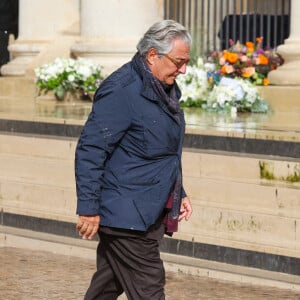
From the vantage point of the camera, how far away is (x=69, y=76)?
14.6m

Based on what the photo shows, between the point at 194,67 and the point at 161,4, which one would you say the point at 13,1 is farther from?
the point at 194,67

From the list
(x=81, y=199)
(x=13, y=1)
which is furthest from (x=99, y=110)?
(x=13, y=1)

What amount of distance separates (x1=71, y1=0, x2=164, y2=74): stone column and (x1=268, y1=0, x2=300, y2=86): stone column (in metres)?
1.95

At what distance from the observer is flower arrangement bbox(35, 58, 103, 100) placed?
47.8ft

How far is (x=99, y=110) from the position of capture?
19.3 ft

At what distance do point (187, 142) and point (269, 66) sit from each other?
4680 millimetres

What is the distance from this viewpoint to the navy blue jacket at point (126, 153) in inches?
231

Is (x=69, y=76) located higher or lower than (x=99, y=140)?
lower

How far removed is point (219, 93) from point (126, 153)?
7.04 m

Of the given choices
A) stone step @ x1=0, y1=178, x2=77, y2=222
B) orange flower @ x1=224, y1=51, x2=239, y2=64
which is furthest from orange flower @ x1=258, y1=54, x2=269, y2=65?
stone step @ x1=0, y1=178, x2=77, y2=222

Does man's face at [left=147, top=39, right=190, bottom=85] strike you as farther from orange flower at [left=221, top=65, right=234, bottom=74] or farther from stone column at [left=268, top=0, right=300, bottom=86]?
orange flower at [left=221, top=65, right=234, bottom=74]

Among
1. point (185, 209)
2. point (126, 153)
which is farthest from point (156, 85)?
point (185, 209)

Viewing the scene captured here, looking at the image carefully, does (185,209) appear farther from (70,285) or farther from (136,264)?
(70,285)

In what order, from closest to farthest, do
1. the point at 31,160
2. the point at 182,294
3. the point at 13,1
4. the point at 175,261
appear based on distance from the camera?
the point at 182,294
the point at 175,261
the point at 31,160
the point at 13,1
